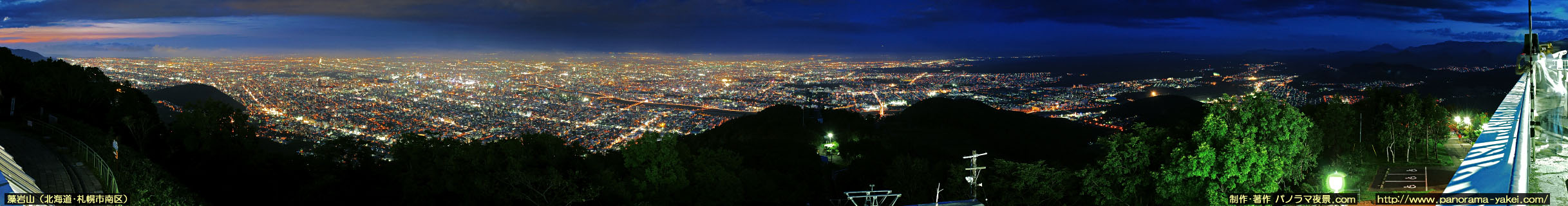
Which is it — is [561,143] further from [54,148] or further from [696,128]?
[696,128]

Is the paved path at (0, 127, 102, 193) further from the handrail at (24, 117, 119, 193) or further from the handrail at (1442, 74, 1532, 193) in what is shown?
the handrail at (1442, 74, 1532, 193)

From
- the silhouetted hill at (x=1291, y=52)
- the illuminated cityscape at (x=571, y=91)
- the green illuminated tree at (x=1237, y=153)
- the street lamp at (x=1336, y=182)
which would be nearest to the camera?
the street lamp at (x=1336, y=182)

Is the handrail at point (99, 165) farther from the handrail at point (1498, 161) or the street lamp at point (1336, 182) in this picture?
the street lamp at point (1336, 182)

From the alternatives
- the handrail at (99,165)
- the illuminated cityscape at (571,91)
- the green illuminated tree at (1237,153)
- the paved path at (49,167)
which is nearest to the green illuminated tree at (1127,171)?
the green illuminated tree at (1237,153)

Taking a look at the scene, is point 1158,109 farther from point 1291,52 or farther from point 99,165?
point 1291,52

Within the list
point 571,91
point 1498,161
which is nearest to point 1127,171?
point 1498,161
